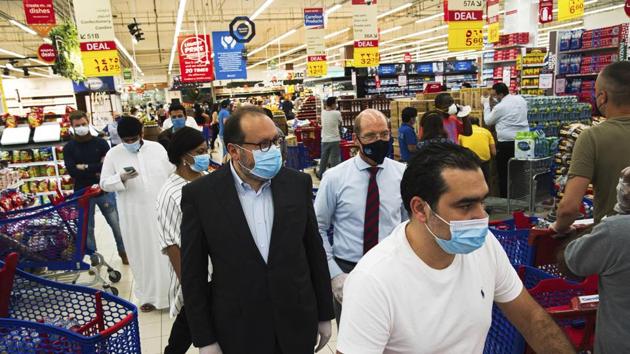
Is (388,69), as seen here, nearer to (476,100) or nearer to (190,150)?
(476,100)

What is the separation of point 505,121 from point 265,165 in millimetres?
5712

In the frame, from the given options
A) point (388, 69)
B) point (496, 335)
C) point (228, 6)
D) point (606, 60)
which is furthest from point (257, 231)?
point (228, 6)

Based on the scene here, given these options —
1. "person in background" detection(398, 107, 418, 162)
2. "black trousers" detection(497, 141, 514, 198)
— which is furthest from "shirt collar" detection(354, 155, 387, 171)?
"black trousers" detection(497, 141, 514, 198)

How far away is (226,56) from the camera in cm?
1434

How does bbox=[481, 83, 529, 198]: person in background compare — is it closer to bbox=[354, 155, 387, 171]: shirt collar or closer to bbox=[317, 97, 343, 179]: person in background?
bbox=[317, 97, 343, 179]: person in background

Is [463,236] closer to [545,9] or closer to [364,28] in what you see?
[545,9]

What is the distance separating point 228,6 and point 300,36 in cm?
946

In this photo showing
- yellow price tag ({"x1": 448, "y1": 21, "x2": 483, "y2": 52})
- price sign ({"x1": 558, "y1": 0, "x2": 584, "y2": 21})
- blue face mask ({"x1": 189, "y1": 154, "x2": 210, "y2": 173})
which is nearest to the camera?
blue face mask ({"x1": 189, "y1": 154, "x2": 210, "y2": 173})

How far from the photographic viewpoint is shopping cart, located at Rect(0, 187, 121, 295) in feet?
13.1

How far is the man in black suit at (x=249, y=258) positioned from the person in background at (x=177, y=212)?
0.50 meters

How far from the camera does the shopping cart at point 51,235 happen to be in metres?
4.00

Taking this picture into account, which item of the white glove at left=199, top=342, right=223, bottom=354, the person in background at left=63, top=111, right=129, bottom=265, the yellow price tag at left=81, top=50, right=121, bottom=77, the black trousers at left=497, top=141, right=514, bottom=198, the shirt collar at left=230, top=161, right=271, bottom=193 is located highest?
the yellow price tag at left=81, top=50, right=121, bottom=77

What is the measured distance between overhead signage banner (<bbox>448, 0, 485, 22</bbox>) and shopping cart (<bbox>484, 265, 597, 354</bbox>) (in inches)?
437

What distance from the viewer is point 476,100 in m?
8.67
